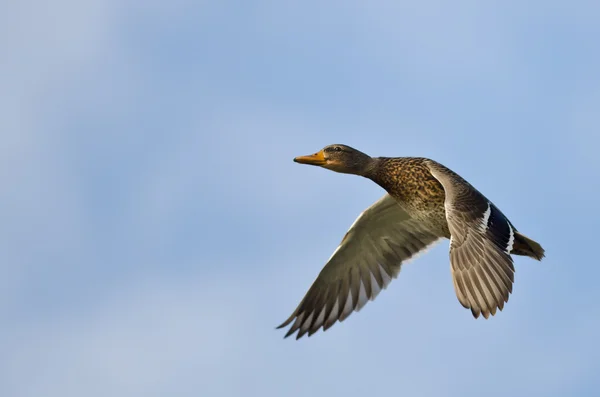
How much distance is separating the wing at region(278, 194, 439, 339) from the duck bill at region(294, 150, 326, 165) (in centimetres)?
98

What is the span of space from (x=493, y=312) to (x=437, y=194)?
2.92 metres

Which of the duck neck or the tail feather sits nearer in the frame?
the tail feather

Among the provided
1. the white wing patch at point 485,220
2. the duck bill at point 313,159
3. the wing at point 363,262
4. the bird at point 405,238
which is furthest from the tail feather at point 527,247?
the duck bill at point 313,159

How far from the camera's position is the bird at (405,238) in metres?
11.9

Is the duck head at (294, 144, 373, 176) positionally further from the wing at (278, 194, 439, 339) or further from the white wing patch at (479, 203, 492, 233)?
the white wing patch at (479, 203, 492, 233)

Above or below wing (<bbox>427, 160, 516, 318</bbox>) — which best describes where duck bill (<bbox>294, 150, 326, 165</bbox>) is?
above

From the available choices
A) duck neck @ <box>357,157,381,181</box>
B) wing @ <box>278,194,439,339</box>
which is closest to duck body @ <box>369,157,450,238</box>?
Answer: duck neck @ <box>357,157,381,181</box>

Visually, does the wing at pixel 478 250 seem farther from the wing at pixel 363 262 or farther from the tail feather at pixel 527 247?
the wing at pixel 363 262

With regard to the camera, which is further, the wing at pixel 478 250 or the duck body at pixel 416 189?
the duck body at pixel 416 189

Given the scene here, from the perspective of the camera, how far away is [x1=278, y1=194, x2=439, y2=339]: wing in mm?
15328

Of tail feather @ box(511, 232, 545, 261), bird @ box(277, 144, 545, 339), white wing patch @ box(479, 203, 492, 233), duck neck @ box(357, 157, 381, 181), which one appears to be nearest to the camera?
bird @ box(277, 144, 545, 339)

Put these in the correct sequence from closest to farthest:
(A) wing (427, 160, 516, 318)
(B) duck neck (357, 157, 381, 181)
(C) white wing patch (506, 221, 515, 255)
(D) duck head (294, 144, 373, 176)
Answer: (A) wing (427, 160, 516, 318) → (C) white wing patch (506, 221, 515, 255) → (B) duck neck (357, 157, 381, 181) → (D) duck head (294, 144, 373, 176)

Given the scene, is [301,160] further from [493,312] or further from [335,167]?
[493,312]

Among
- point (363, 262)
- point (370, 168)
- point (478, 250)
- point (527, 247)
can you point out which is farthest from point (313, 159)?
point (478, 250)
